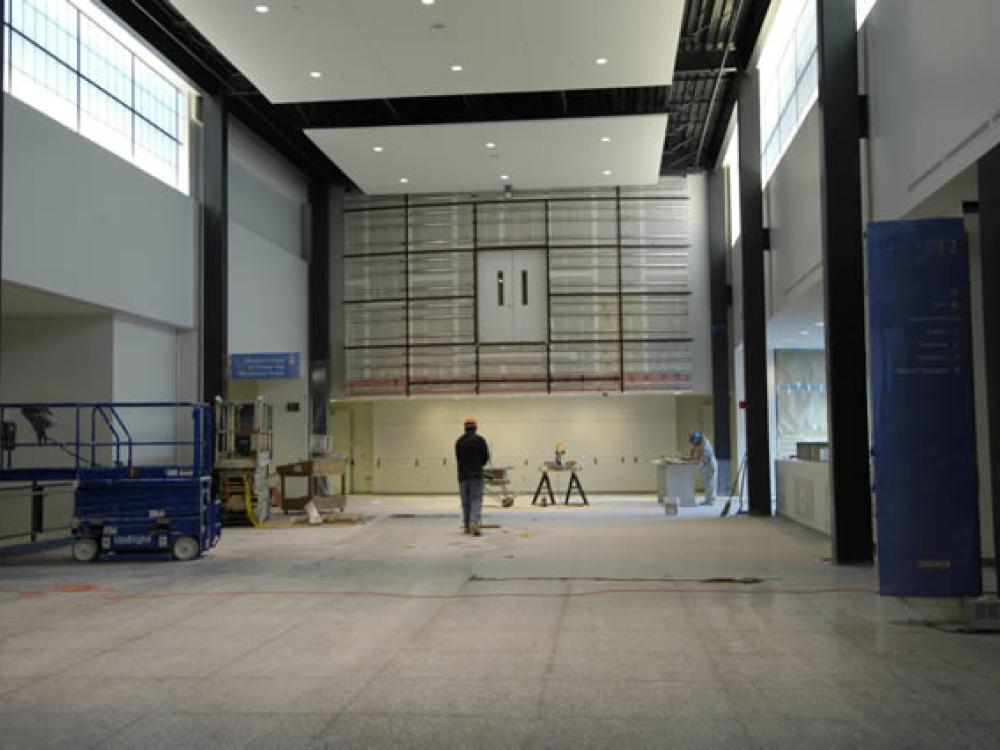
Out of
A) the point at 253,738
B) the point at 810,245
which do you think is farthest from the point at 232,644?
the point at 810,245

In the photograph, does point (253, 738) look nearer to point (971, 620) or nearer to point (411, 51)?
point (971, 620)

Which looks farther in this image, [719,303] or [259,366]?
[719,303]

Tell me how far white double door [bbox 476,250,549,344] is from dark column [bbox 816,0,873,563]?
49.5 ft

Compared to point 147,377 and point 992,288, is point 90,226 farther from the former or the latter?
point 992,288

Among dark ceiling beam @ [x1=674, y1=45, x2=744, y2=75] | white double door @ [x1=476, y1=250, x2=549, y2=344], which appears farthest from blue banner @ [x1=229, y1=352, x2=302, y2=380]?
dark ceiling beam @ [x1=674, y1=45, x2=744, y2=75]

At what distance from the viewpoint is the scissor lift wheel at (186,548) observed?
41.0 ft

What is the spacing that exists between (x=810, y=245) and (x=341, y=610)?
30.2 feet

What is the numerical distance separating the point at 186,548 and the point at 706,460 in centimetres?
1232

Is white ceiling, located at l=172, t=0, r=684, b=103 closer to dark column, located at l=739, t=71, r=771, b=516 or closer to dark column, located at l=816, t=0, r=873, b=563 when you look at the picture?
dark column, located at l=739, t=71, r=771, b=516

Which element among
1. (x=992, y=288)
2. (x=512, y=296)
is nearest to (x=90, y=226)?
(x=512, y=296)

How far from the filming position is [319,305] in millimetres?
26141

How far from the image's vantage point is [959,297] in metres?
7.65

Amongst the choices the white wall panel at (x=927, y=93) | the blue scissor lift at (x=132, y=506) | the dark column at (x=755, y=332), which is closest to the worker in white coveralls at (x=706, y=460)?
the dark column at (x=755, y=332)

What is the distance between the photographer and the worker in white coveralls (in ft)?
70.0
